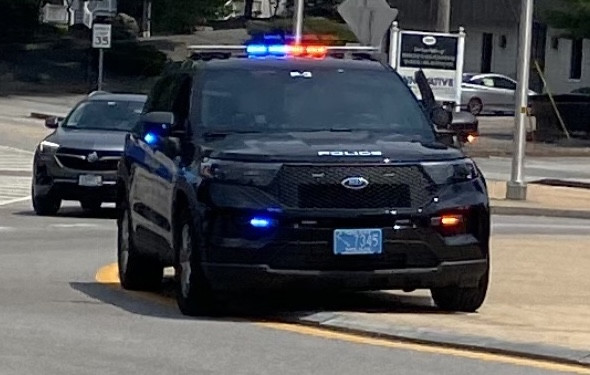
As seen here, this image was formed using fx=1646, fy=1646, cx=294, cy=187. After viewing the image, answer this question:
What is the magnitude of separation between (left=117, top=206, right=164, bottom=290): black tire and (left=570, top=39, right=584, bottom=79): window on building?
5426 cm

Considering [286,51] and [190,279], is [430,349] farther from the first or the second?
[286,51]

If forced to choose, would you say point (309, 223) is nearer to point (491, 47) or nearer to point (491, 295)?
point (491, 295)

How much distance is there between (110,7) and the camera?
5725 centimetres

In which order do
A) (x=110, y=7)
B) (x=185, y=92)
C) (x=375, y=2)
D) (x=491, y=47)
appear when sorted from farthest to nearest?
(x=491, y=47)
(x=110, y=7)
(x=375, y=2)
(x=185, y=92)

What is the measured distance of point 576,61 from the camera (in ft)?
222

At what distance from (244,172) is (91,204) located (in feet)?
37.5

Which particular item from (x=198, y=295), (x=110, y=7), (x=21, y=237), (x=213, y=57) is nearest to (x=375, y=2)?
(x=21, y=237)

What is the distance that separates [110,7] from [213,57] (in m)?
44.4

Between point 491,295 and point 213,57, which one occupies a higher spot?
point 213,57

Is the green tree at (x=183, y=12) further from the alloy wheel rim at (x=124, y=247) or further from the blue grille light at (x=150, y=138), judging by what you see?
the blue grille light at (x=150, y=138)

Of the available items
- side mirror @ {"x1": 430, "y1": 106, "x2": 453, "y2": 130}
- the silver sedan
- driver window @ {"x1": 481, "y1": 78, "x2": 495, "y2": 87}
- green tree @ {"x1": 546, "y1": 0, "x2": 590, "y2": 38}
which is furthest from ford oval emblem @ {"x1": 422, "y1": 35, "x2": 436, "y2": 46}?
driver window @ {"x1": 481, "y1": 78, "x2": 495, "y2": 87}

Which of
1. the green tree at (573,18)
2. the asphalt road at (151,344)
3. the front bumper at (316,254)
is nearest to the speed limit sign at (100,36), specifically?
the green tree at (573,18)

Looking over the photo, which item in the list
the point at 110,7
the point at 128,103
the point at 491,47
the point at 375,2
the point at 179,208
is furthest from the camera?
the point at 491,47

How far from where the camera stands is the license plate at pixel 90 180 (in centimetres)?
2222
